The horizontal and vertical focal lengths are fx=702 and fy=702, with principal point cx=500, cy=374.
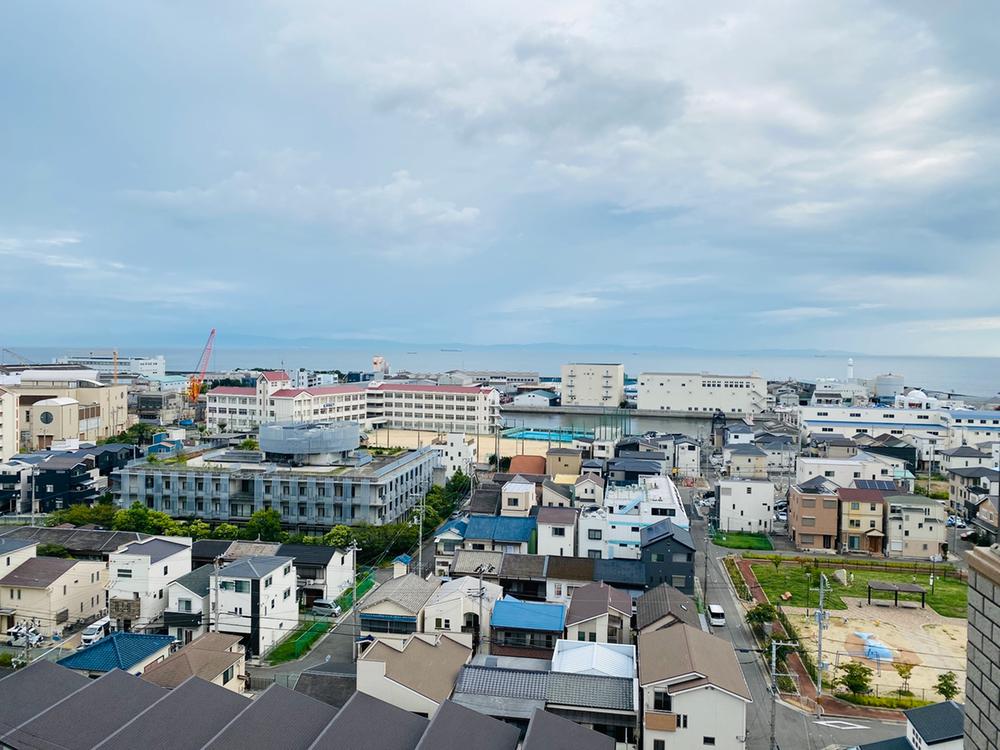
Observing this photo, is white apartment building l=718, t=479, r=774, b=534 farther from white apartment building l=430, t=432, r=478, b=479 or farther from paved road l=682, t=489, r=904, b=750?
paved road l=682, t=489, r=904, b=750

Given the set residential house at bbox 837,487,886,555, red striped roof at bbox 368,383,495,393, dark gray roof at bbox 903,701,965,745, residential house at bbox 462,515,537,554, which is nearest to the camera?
dark gray roof at bbox 903,701,965,745

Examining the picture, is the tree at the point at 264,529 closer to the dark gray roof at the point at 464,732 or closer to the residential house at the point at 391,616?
the residential house at the point at 391,616

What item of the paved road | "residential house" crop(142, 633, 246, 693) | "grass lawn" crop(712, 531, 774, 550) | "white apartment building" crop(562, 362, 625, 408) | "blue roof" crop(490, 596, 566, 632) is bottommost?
"grass lawn" crop(712, 531, 774, 550)

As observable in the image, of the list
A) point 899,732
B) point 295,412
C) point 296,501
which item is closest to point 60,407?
point 295,412

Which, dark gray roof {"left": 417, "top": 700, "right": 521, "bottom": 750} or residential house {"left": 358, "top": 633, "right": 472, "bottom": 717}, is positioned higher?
dark gray roof {"left": 417, "top": 700, "right": 521, "bottom": 750}

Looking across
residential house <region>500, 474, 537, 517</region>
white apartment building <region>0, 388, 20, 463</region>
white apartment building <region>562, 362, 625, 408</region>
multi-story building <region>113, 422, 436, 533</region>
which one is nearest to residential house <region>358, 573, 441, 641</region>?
residential house <region>500, 474, 537, 517</region>

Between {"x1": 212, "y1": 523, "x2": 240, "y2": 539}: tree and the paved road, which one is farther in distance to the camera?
{"x1": 212, "y1": 523, "x2": 240, "y2": 539}: tree

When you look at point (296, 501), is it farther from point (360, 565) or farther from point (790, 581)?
point (790, 581)
